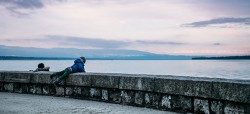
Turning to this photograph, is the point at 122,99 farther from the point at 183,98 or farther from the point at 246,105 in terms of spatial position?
the point at 246,105

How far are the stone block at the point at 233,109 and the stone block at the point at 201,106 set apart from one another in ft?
1.23

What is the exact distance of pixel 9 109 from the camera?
606 centimetres

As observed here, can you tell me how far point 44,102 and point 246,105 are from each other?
439cm

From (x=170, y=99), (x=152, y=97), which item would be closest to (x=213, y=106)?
(x=170, y=99)

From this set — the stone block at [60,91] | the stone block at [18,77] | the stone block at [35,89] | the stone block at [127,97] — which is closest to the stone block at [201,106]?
the stone block at [127,97]

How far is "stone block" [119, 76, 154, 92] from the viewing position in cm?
632

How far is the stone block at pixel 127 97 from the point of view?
6.65m

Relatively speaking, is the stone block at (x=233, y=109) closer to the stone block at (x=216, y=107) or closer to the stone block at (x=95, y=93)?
the stone block at (x=216, y=107)

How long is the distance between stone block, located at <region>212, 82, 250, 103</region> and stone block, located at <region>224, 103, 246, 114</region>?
0.13 meters

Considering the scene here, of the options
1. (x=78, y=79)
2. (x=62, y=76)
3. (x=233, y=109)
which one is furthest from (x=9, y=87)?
(x=233, y=109)

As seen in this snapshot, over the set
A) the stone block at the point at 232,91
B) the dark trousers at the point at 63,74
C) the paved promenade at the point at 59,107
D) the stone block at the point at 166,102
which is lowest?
the paved promenade at the point at 59,107

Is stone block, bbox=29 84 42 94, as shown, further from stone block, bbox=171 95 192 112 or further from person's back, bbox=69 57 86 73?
stone block, bbox=171 95 192 112

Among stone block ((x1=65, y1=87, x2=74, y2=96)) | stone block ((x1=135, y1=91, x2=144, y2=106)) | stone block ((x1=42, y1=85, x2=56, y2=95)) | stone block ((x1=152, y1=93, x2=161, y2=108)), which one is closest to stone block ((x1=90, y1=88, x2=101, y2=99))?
stone block ((x1=65, y1=87, x2=74, y2=96))

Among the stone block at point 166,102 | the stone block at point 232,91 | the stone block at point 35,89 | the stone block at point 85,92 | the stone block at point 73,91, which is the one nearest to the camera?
the stone block at point 232,91
